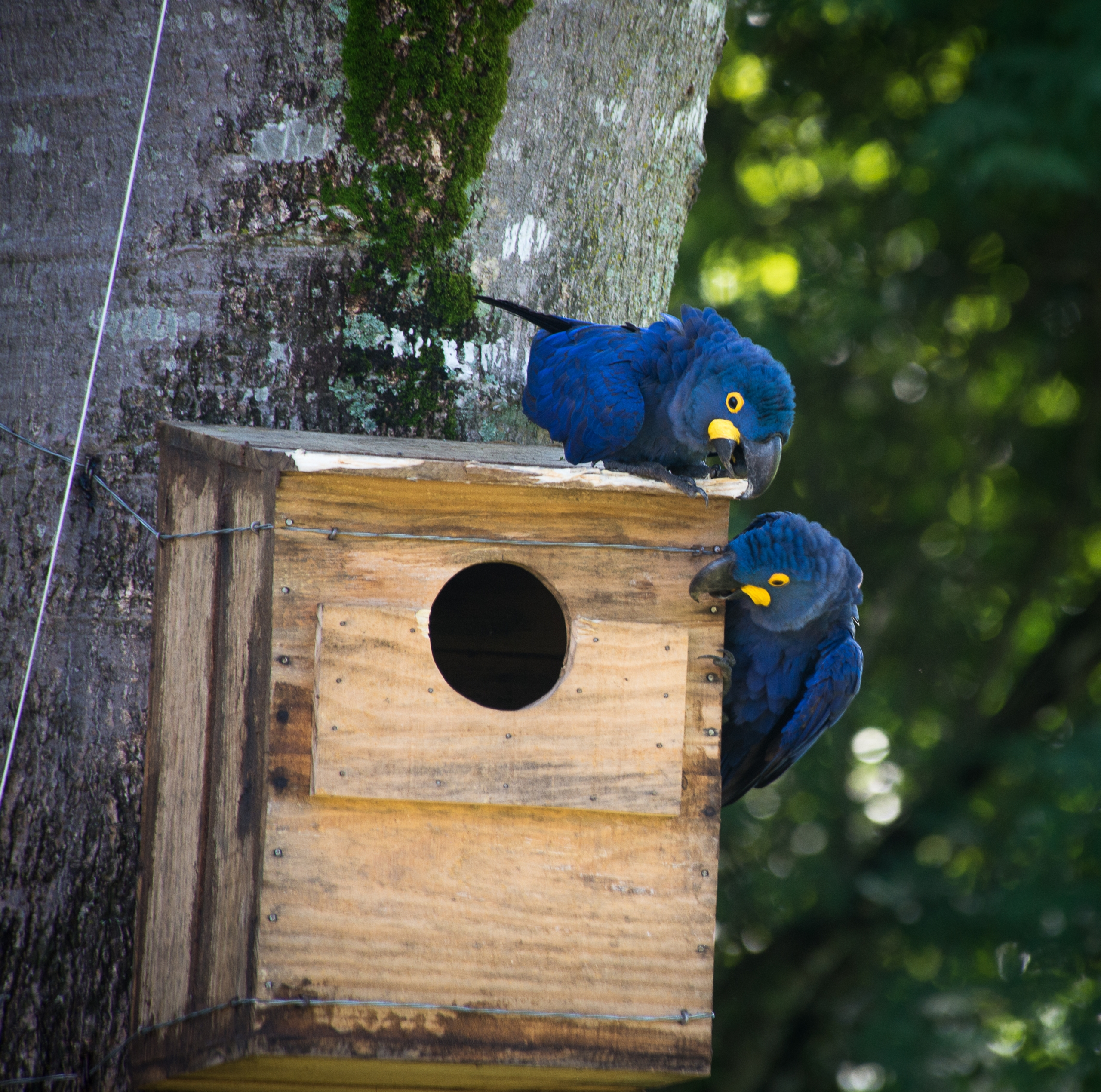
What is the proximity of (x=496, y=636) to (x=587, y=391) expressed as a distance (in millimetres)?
723

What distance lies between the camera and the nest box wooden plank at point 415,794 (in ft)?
7.52

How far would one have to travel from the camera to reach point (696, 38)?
334 centimetres

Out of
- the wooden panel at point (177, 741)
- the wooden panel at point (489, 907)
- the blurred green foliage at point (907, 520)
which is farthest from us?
the blurred green foliage at point (907, 520)

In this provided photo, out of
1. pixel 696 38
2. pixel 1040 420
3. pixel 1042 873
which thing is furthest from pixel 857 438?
pixel 696 38

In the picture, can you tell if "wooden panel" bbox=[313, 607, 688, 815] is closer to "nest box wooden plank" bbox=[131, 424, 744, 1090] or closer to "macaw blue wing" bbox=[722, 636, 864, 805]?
"nest box wooden plank" bbox=[131, 424, 744, 1090]

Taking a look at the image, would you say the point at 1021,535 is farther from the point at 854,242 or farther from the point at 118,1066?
the point at 118,1066

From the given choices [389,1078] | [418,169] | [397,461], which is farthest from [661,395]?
[389,1078]

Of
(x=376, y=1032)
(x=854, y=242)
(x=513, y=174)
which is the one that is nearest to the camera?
(x=376, y=1032)

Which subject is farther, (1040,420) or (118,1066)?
(1040,420)

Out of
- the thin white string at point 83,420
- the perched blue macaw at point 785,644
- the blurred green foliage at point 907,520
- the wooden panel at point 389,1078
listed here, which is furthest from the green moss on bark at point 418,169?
the blurred green foliage at point 907,520

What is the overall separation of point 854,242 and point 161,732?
5.79 metres

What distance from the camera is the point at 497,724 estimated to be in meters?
2.42

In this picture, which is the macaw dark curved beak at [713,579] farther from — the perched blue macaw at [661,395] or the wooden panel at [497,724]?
the perched blue macaw at [661,395]

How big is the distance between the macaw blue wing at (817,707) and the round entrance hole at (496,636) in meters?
0.53
